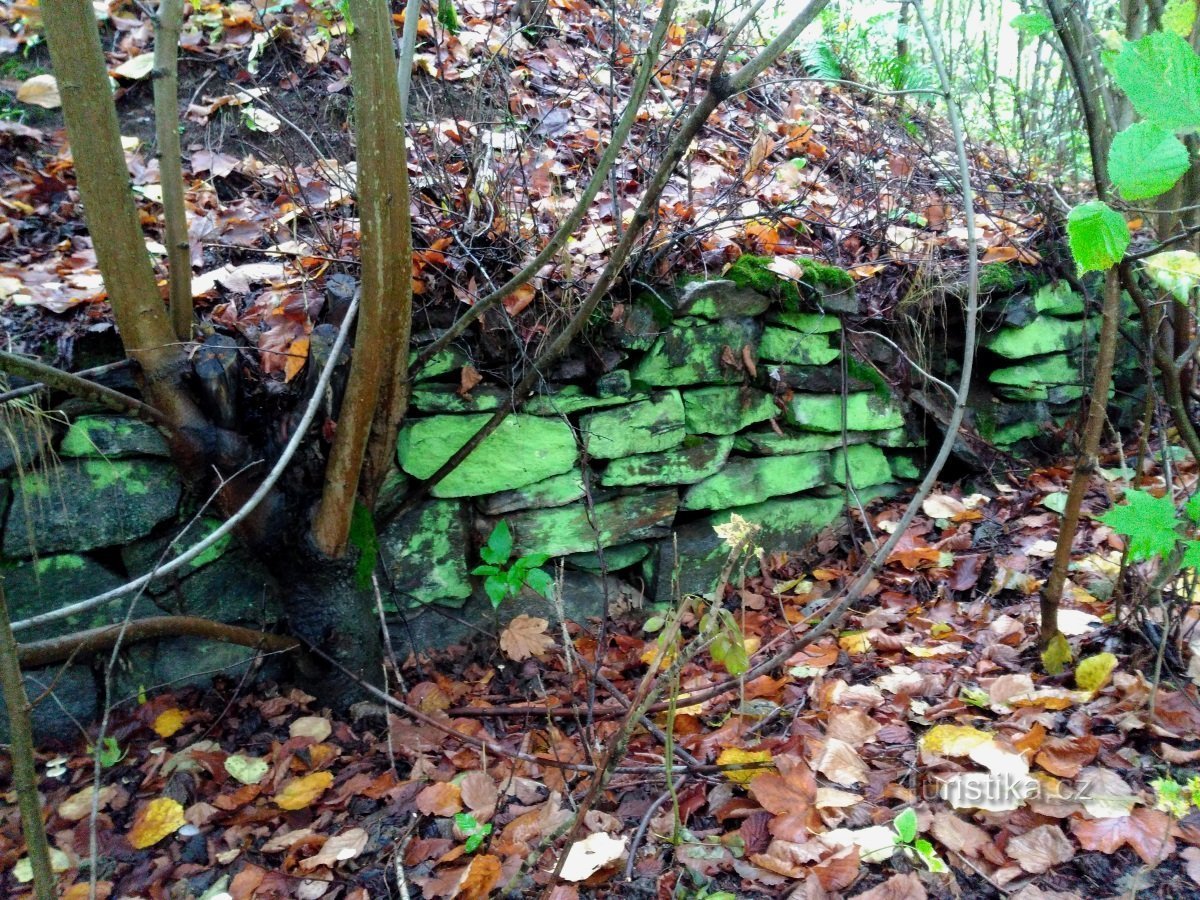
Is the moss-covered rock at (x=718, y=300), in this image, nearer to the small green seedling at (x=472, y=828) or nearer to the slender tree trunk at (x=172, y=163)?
the slender tree trunk at (x=172, y=163)

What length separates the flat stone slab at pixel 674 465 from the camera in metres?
2.88

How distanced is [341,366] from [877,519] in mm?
2249

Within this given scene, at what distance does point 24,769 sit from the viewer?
1.29 meters

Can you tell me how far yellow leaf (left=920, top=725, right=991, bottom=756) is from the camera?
1953mm

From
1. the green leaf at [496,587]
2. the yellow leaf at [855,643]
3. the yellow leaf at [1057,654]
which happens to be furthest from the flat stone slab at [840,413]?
the green leaf at [496,587]

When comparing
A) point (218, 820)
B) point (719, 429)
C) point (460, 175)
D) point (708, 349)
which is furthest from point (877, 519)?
point (218, 820)

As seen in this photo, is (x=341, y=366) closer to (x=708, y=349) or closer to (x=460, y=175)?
(x=460, y=175)

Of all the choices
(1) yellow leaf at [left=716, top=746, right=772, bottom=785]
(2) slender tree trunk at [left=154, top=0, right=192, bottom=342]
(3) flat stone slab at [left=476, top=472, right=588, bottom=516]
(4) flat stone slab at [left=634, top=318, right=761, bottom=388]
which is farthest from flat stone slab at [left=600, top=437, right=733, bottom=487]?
(2) slender tree trunk at [left=154, top=0, right=192, bottom=342]

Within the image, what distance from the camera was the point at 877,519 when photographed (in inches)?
133

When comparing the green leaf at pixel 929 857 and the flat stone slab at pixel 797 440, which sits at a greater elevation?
the flat stone slab at pixel 797 440

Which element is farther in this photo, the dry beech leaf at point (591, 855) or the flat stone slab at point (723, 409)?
the flat stone slab at point (723, 409)

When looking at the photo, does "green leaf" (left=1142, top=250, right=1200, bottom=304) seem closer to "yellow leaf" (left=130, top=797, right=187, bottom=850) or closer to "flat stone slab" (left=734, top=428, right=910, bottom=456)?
"flat stone slab" (left=734, top=428, right=910, bottom=456)

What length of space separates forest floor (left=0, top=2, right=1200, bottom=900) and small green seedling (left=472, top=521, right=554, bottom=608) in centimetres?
24

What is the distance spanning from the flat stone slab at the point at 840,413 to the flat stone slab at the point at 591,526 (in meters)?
0.63
